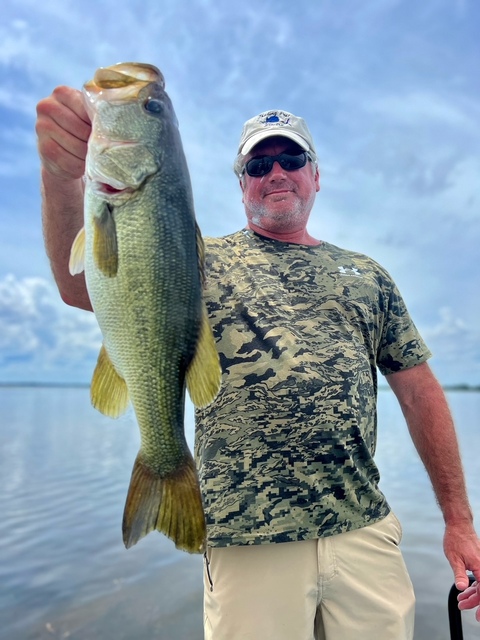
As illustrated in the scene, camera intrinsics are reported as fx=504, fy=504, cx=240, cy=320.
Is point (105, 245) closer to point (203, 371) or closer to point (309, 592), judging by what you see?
point (203, 371)

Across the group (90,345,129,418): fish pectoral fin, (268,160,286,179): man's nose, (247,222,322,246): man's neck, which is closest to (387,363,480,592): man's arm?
(247,222,322,246): man's neck

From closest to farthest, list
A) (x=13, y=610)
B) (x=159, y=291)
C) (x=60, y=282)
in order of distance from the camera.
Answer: (x=159, y=291)
(x=60, y=282)
(x=13, y=610)

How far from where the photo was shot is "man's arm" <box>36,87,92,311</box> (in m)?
1.80

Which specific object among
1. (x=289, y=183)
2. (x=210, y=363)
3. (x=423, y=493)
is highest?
(x=289, y=183)

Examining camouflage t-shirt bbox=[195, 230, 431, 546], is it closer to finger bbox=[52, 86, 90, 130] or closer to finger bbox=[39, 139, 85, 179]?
finger bbox=[39, 139, 85, 179]

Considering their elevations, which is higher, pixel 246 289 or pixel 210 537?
pixel 246 289

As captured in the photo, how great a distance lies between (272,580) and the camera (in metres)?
2.31

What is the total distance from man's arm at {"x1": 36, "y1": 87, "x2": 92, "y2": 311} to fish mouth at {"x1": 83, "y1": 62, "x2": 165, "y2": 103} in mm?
65

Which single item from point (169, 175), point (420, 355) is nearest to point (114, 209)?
point (169, 175)

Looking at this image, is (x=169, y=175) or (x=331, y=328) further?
(x=331, y=328)

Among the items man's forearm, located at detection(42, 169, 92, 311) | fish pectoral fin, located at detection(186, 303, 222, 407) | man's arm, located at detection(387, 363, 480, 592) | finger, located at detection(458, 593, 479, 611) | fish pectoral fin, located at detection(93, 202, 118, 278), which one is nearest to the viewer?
fish pectoral fin, located at detection(93, 202, 118, 278)

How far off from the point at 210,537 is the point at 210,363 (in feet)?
3.22

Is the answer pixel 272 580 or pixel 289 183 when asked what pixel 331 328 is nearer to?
pixel 289 183

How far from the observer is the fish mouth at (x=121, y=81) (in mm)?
1842
